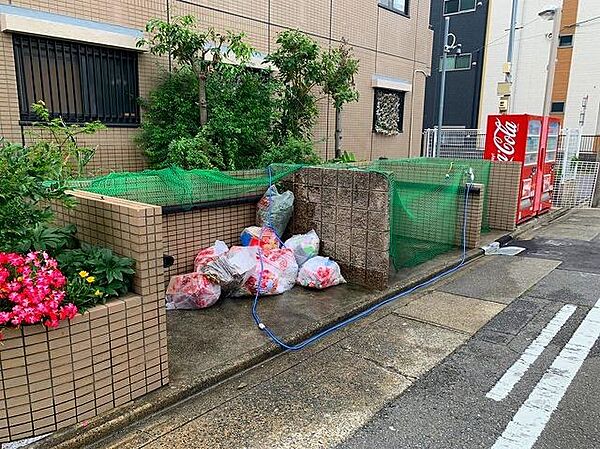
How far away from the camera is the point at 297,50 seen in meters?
7.66

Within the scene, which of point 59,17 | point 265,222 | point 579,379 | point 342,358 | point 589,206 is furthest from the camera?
point 589,206

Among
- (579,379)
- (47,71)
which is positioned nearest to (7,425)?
(579,379)

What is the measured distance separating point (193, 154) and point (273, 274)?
2.25 metres

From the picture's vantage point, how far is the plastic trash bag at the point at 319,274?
5246mm

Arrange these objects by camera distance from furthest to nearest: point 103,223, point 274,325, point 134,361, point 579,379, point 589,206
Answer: point 589,206, point 274,325, point 579,379, point 103,223, point 134,361

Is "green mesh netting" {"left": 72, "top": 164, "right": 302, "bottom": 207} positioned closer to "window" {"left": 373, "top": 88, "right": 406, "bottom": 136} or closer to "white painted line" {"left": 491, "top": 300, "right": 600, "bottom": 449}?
"white painted line" {"left": 491, "top": 300, "right": 600, "bottom": 449}

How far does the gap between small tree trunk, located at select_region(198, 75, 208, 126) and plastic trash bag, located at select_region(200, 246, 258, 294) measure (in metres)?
2.72

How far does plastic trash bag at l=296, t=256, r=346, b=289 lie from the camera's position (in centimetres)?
525

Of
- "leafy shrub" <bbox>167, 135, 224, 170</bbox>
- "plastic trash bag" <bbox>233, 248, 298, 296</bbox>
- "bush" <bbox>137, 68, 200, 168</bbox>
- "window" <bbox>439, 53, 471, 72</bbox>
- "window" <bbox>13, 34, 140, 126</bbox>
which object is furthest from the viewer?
"window" <bbox>439, 53, 471, 72</bbox>

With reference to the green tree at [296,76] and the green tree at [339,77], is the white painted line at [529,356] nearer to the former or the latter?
the green tree at [296,76]

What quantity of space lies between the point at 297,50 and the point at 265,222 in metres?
3.45

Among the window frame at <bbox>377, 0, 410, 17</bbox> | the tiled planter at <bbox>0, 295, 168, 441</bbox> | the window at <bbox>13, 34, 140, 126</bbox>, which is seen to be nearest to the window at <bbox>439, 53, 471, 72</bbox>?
the window frame at <bbox>377, 0, 410, 17</bbox>

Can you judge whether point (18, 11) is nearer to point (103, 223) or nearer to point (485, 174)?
point (103, 223)

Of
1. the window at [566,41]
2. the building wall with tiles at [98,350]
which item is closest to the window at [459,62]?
the window at [566,41]
